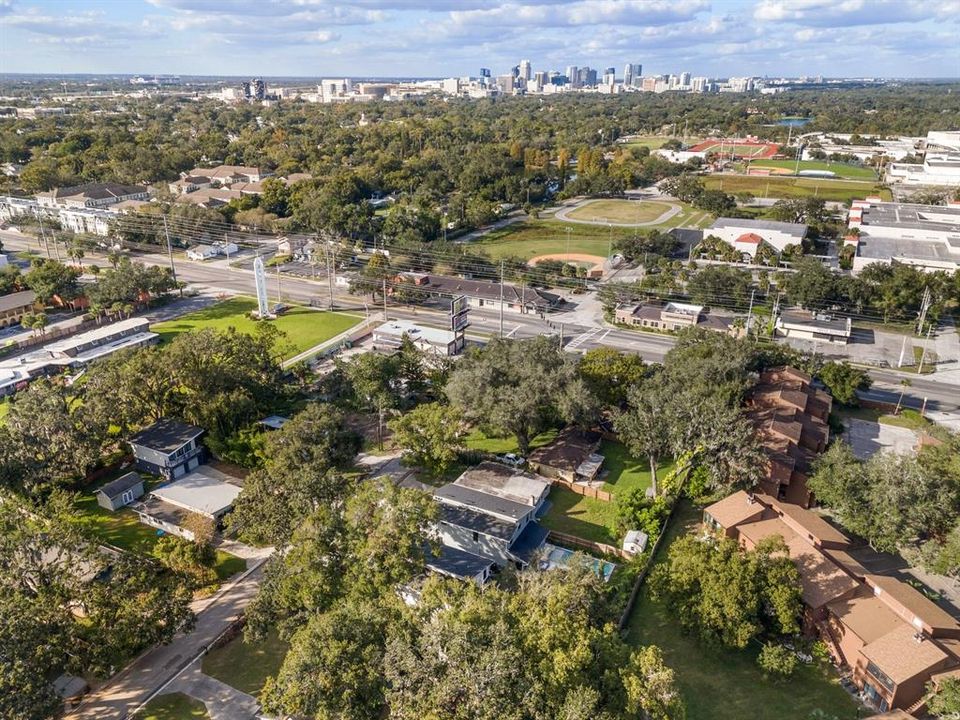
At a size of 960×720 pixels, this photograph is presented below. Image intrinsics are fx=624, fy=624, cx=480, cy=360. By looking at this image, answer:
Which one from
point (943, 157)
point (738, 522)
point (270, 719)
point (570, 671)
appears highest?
point (943, 157)

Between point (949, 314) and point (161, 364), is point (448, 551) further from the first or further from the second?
point (949, 314)

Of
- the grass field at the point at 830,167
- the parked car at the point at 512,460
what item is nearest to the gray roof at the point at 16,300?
the parked car at the point at 512,460

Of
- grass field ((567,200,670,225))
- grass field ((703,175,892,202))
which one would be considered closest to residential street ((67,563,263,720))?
grass field ((567,200,670,225))

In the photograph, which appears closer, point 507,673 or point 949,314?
point 507,673

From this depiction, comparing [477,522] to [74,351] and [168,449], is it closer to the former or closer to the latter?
[168,449]

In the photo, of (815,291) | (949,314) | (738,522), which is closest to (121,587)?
(738,522)

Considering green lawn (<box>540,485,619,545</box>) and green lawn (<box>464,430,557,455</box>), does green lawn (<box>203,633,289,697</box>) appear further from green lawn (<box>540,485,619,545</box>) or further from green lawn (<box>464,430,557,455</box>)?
green lawn (<box>464,430,557,455</box>)

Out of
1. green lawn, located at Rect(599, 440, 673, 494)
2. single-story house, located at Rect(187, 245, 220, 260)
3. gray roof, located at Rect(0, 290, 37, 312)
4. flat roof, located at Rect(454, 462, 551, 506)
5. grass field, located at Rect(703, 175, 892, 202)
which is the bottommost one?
green lawn, located at Rect(599, 440, 673, 494)
